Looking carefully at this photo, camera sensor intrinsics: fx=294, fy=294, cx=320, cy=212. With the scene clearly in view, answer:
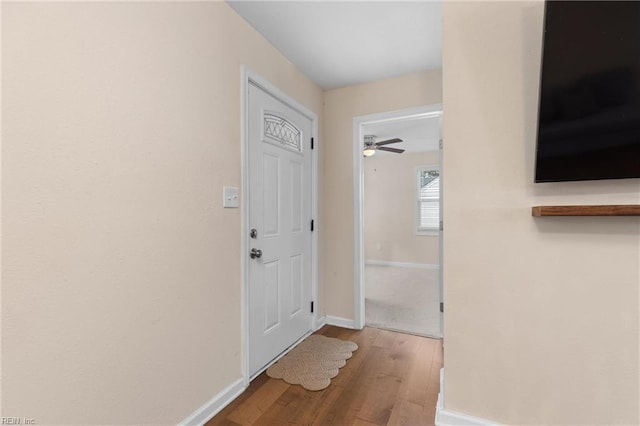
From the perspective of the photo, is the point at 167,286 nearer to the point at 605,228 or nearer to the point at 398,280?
the point at 605,228

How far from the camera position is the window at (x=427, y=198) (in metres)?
6.03

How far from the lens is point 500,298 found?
1.42m

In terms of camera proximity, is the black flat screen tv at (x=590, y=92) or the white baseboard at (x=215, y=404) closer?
the black flat screen tv at (x=590, y=92)

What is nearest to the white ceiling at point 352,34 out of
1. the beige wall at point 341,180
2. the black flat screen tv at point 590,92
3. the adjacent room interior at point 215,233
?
the adjacent room interior at point 215,233

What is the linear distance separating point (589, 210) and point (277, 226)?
1.85 metres

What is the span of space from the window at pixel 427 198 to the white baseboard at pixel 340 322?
3.75 meters

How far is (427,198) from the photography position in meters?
6.10

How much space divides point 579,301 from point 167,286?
1912 mm

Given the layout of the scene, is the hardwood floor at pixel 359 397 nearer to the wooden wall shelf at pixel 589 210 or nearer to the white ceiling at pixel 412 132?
the wooden wall shelf at pixel 589 210

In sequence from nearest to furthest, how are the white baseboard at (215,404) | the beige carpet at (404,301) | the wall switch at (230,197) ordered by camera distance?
the white baseboard at (215,404) → the wall switch at (230,197) → the beige carpet at (404,301)

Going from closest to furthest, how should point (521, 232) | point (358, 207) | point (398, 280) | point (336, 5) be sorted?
1. point (521, 232)
2. point (336, 5)
3. point (358, 207)
4. point (398, 280)

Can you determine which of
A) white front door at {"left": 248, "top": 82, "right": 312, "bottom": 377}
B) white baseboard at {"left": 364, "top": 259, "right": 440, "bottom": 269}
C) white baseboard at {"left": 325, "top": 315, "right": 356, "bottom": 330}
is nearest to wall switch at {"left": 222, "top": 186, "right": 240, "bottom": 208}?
white front door at {"left": 248, "top": 82, "right": 312, "bottom": 377}

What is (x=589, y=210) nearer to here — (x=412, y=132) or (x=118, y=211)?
(x=118, y=211)

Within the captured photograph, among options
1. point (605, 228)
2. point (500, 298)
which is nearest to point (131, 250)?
point (500, 298)
